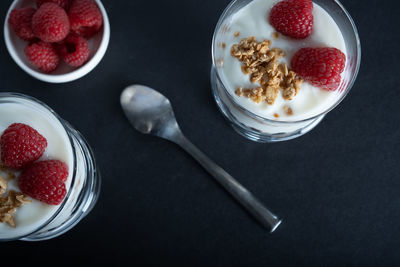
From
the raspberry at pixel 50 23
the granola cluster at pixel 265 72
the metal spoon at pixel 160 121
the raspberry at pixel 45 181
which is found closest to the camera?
the raspberry at pixel 45 181

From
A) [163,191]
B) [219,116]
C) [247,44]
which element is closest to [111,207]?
[163,191]

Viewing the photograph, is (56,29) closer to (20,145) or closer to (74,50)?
(74,50)

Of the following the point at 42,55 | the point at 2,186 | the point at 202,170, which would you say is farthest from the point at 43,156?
the point at 202,170

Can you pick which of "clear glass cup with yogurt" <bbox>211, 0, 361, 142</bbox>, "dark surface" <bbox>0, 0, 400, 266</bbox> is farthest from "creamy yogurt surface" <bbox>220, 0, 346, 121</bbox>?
"dark surface" <bbox>0, 0, 400, 266</bbox>

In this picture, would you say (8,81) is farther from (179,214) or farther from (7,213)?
(179,214)

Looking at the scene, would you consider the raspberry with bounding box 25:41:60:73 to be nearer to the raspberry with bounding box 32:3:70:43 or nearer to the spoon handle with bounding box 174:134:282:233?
the raspberry with bounding box 32:3:70:43

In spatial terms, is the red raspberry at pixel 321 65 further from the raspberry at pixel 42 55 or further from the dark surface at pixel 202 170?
the raspberry at pixel 42 55

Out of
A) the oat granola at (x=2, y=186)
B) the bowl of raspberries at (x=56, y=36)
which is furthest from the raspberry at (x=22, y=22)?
the oat granola at (x=2, y=186)
